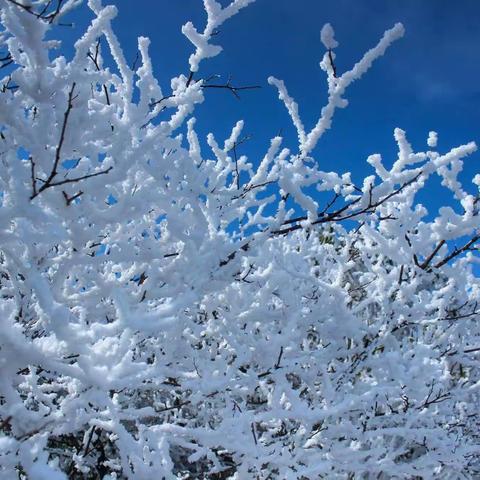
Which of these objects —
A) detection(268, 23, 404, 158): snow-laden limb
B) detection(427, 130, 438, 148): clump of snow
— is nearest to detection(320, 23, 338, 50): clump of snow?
detection(268, 23, 404, 158): snow-laden limb

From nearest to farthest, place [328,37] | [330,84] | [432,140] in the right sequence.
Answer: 1. [328,37]
2. [330,84]
3. [432,140]

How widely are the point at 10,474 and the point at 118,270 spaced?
5.50 feet

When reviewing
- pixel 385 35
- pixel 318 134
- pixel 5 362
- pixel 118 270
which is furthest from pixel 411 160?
pixel 5 362

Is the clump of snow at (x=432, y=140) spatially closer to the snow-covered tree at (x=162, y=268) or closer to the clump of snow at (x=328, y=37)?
the snow-covered tree at (x=162, y=268)

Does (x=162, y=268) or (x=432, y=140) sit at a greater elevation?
(x=432, y=140)

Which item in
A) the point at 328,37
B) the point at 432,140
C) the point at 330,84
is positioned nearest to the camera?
the point at 328,37

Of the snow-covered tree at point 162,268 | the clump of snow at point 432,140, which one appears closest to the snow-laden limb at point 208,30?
the snow-covered tree at point 162,268

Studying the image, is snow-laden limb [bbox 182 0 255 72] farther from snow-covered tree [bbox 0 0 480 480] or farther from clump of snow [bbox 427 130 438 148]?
clump of snow [bbox 427 130 438 148]

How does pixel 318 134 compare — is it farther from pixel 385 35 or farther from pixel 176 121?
pixel 176 121

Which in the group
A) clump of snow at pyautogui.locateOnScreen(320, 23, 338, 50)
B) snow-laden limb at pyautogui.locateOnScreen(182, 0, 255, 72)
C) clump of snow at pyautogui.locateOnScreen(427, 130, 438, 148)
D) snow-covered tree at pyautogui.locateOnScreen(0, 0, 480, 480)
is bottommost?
snow-covered tree at pyautogui.locateOnScreen(0, 0, 480, 480)

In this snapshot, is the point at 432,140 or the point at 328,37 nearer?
the point at 328,37

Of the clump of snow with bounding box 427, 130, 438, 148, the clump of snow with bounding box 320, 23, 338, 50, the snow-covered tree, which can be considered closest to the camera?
the snow-covered tree

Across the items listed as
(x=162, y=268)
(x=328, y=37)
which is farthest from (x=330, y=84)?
(x=162, y=268)

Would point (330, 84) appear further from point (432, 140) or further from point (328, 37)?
point (432, 140)
